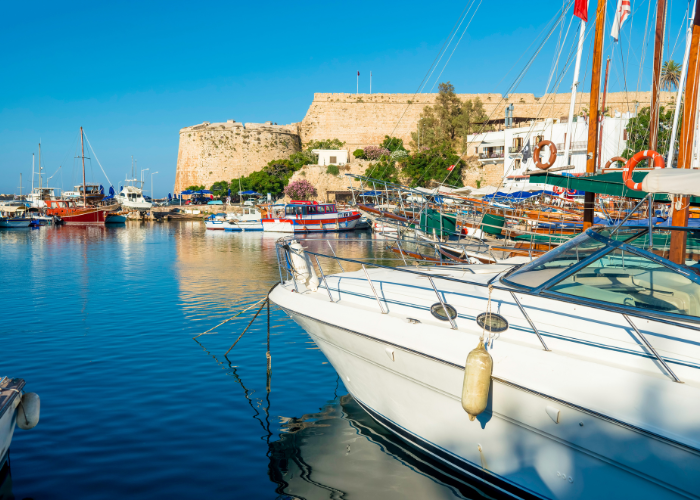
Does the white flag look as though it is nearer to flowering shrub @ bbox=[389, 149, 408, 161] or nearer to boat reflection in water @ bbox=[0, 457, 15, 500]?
boat reflection in water @ bbox=[0, 457, 15, 500]

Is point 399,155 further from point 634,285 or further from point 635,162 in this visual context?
point 634,285

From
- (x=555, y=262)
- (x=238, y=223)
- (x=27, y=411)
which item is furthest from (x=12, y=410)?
(x=238, y=223)

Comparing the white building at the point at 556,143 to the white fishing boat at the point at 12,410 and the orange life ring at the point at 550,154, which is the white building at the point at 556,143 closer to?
the orange life ring at the point at 550,154

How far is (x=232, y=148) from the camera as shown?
6166 cm

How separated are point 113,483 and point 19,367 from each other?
3.82 meters

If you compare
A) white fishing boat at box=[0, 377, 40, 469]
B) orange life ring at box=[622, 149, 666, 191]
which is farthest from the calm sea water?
orange life ring at box=[622, 149, 666, 191]

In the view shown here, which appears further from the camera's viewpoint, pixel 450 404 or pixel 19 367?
pixel 19 367

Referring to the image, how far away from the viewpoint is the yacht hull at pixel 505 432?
286 centimetres

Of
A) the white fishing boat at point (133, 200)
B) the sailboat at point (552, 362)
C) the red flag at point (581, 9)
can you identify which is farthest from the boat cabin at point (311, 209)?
the sailboat at point (552, 362)

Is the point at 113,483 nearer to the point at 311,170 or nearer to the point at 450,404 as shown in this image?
the point at 450,404

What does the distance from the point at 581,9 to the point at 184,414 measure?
9268 millimetres

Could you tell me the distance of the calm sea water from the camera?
432 centimetres

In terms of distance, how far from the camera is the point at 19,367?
23.5 ft

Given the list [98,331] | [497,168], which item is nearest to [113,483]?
[98,331]
